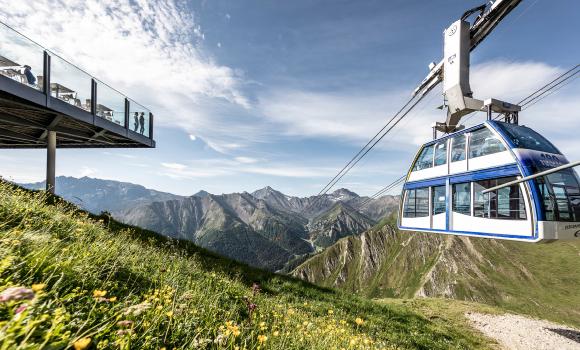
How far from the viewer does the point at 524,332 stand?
17.0 metres

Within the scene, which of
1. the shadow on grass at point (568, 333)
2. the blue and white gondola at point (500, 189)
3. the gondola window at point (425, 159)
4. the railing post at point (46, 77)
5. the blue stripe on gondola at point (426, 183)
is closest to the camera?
the blue and white gondola at point (500, 189)

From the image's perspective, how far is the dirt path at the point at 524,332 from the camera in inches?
600

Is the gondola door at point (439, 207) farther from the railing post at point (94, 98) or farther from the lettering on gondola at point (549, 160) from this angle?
the railing post at point (94, 98)

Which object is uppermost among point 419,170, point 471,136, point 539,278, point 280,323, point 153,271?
point 471,136

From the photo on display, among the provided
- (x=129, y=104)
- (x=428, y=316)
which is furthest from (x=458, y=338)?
(x=129, y=104)

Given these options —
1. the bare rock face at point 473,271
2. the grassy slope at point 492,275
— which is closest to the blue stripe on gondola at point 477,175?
the bare rock face at point 473,271

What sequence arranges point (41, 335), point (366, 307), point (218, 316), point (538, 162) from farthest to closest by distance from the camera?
point (366, 307), point (538, 162), point (218, 316), point (41, 335)

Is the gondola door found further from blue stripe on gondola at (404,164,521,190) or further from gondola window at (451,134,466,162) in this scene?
gondola window at (451,134,466,162)

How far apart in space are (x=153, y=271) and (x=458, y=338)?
49.9 ft

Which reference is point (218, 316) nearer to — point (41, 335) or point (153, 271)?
point (153, 271)

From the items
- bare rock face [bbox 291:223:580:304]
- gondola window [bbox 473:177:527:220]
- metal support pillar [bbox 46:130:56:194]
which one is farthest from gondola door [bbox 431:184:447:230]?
bare rock face [bbox 291:223:580:304]

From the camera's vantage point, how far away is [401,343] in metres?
10.6

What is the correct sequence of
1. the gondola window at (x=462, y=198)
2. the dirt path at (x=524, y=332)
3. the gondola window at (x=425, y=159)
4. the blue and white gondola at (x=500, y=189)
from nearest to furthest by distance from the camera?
the blue and white gondola at (x=500, y=189)
the gondola window at (x=462, y=198)
the dirt path at (x=524, y=332)
the gondola window at (x=425, y=159)

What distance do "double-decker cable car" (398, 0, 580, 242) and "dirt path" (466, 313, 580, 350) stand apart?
767cm
